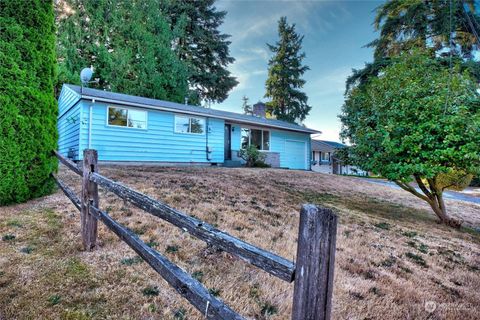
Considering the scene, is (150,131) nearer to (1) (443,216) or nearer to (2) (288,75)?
(1) (443,216)

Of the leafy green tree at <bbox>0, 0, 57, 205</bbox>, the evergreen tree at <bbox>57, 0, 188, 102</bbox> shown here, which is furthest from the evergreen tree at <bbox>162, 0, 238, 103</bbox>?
the leafy green tree at <bbox>0, 0, 57, 205</bbox>

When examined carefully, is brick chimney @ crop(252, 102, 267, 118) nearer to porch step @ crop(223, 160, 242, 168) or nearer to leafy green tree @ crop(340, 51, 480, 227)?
porch step @ crop(223, 160, 242, 168)

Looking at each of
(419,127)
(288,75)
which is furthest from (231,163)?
(288,75)

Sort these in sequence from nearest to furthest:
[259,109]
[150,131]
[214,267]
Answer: [214,267] → [150,131] → [259,109]

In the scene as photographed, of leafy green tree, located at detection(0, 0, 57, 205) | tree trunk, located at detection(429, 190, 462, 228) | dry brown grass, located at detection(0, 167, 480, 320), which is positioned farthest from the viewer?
tree trunk, located at detection(429, 190, 462, 228)

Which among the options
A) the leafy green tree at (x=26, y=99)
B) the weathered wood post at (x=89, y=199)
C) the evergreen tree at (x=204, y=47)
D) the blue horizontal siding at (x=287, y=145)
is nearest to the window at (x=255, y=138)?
the blue horizontal siding at (x=287, y=145)

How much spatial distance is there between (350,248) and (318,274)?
3.34 meters

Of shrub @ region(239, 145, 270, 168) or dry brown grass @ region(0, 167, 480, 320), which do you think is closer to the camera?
dry brown grass @ region(0, 167, 480, 320)

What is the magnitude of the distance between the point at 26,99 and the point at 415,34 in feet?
59.3

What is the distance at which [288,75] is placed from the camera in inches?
1093

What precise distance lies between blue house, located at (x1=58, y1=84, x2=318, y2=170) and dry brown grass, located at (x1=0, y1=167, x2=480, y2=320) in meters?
5.70

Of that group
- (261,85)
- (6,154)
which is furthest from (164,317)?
(261,85)

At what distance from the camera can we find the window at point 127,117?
412 inches

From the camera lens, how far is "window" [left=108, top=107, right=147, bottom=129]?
10469 millimetres
